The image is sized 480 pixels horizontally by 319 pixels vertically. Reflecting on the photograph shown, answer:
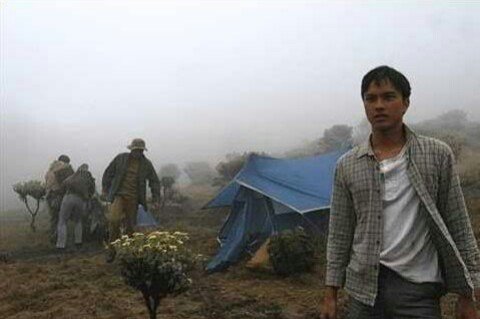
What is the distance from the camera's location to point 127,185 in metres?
9.28

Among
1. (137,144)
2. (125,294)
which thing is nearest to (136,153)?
(137,144)

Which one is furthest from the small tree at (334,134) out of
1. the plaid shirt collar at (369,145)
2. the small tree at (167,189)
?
the plaid shirt collar at (369,145)

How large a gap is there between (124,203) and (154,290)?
486cm

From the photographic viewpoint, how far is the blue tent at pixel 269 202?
967 cm

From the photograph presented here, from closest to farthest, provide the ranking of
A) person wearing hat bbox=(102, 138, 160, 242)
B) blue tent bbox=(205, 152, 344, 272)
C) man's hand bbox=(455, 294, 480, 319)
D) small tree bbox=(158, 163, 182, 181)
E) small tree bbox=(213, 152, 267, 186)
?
1. man's hand bbox=(455, 294, 480, 319)
2. person wearing hat bbox=(102, 138, 160, 242)
3. blue tent bbox=(205, 152, 344, 272)
4. small tree bbox=(213, 152, 267, 186)
5. small tree bbox=(158, 163, 182, 181)

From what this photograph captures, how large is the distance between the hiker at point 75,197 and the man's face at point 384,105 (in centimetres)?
959

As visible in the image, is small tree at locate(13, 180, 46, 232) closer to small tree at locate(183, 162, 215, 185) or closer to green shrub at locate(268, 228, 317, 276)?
green shrub at locate(268, 228, 317, 276)

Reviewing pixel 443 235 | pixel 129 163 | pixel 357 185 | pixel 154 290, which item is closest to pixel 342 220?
pixel 357 185

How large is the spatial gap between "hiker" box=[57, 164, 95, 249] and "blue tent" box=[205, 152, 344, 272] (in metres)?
2.64

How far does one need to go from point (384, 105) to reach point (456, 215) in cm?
53

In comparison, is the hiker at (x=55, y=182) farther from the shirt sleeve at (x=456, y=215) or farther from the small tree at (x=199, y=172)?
the small tree at (x=199, y=172)

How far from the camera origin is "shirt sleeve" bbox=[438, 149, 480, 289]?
2.26m

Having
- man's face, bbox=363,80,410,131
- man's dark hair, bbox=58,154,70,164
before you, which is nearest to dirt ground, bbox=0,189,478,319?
man's dark hair, bbox=58,154,70,164

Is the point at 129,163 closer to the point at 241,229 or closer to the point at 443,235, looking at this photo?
the point at 241,229
